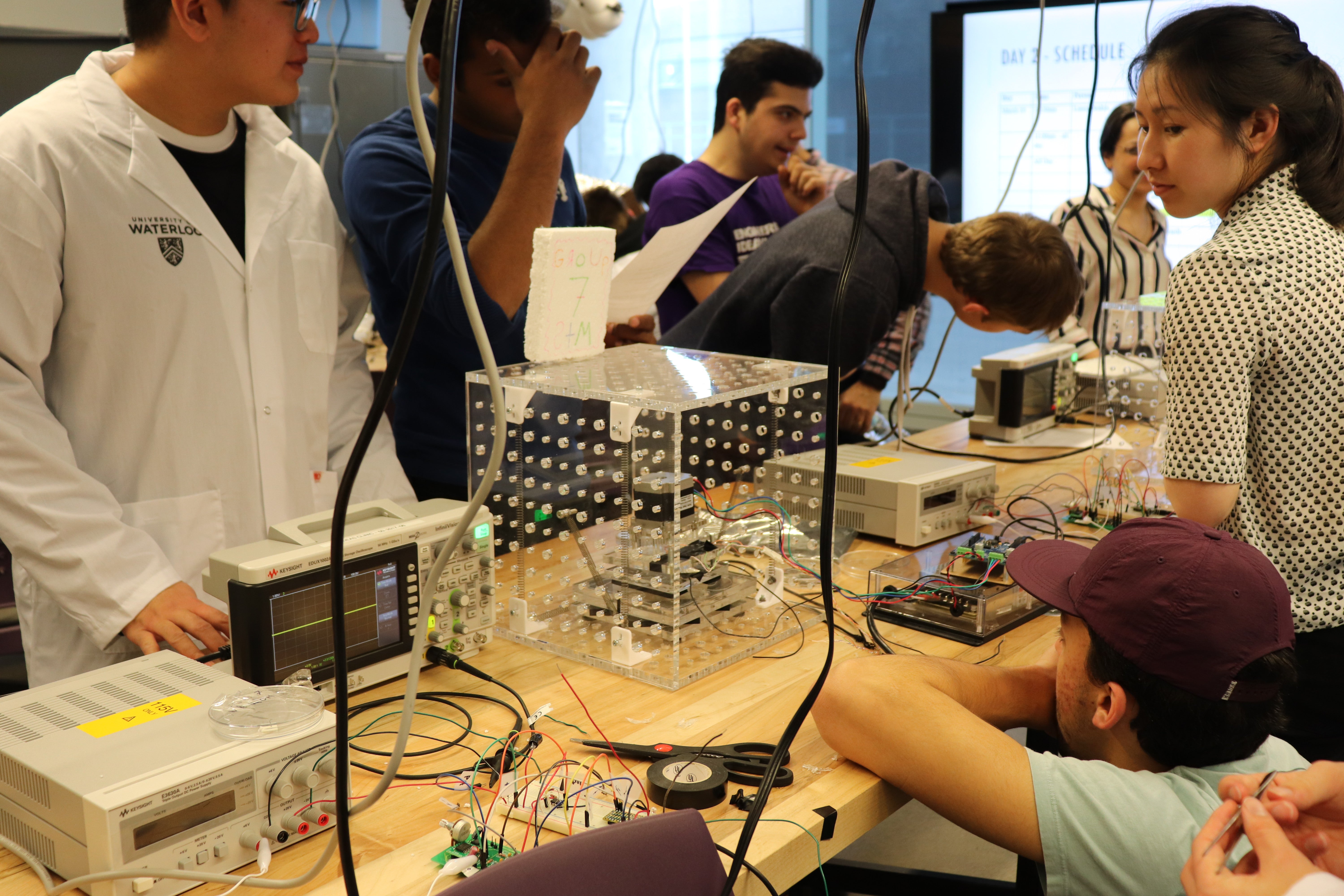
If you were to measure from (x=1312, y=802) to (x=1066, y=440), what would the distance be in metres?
1.98

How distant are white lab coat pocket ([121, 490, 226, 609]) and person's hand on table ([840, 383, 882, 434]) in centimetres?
161

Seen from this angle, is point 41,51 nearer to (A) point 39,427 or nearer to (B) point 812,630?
(A) point 39,427

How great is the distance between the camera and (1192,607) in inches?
41.8

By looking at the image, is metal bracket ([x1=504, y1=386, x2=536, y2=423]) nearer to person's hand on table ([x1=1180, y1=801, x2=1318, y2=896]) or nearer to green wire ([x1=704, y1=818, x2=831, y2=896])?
green wire ([x1=704, y1=818, x2=831, y2=896])

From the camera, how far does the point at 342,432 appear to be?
73.6 inches

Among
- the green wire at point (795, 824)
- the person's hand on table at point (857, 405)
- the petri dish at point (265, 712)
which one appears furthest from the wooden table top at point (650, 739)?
the person's hand on table at point (857, 405)

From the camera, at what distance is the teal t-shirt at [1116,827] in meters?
1.04

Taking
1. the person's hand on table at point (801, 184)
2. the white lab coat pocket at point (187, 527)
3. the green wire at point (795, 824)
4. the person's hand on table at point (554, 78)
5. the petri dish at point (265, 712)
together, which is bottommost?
the green wire at point (795, 824)

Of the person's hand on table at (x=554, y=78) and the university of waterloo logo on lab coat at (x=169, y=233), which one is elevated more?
the person's hand on table at (x=554, y=78)

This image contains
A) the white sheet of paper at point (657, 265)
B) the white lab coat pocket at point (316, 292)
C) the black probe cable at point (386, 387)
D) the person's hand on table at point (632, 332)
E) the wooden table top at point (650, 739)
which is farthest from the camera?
the person's hand on table at point (632, 332)

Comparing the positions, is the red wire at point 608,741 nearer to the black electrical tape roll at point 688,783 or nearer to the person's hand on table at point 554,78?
the black electrical tape roll at point 688,783

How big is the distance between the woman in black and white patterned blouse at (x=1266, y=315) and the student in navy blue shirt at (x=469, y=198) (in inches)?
35.2

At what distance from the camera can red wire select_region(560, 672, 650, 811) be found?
113 cm

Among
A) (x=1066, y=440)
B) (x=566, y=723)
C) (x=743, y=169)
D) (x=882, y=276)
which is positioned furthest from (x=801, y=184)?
(x=566, y=723)
